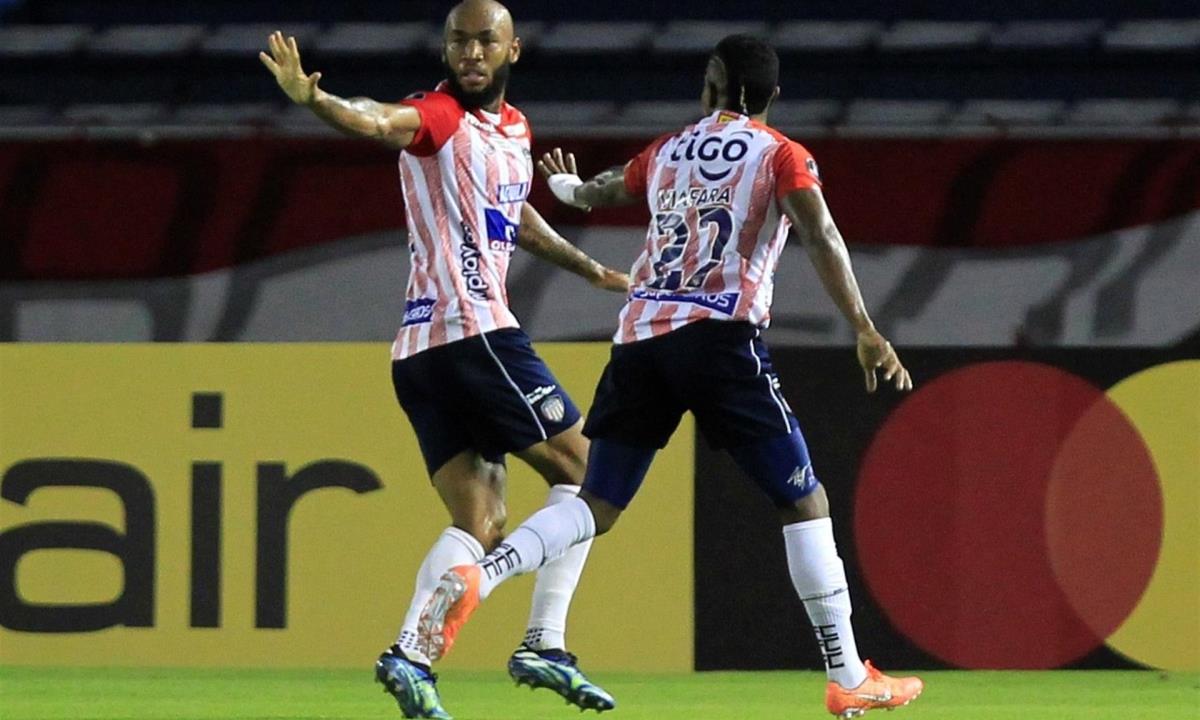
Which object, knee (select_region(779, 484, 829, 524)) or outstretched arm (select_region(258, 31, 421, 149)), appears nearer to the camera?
outstretched arm (select_region(258, 31, 421, 149))

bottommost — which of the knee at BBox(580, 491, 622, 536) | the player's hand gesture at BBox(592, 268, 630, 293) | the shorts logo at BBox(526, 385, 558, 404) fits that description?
the knee at BBox(580, 491, 622, 536)

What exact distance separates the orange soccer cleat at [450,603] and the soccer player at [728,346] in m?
0.07

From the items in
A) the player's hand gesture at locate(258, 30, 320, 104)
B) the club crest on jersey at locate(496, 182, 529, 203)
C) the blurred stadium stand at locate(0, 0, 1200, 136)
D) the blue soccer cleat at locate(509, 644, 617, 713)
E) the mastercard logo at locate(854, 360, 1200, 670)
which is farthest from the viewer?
the blurred stadium stand at locate(0, 0, 1200, 136)

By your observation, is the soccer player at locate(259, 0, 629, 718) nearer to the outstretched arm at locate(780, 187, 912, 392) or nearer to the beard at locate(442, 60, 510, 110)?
the beard at locate(442, 60, 510, 110)

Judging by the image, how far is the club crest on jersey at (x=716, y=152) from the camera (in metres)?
5.10

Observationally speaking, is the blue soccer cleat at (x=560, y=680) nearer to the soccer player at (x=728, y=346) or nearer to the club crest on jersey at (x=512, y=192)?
the soccer player at (x=728, y=346)

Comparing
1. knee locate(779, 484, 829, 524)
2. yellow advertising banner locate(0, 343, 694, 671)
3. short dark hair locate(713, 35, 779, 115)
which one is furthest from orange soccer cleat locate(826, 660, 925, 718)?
yellow advertising banner locate(0, 343, 694, 671)

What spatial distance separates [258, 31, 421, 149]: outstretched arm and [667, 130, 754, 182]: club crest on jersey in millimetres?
685

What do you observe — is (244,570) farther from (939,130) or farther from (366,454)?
(939,130)

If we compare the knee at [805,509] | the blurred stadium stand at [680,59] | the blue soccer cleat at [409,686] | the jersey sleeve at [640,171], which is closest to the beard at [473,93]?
the jersey sleeve at [640,171]

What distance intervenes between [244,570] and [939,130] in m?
3.16

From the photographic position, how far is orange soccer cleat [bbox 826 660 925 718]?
5.04 metres

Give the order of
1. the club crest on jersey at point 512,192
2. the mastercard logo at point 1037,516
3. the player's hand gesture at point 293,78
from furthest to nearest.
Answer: the mastercard logo at point 1037,516, the club crest on jersey at point 512,192, the player's hand gesture at point 293,78

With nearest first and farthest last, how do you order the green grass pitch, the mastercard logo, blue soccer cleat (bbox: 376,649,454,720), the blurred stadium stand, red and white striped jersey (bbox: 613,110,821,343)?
blue soccer cleat (bbox: 376,649,454,720) < red and white striped jersey (bbox: 613,110,821,343) < the green grass pitch < the mastercard logo < the blurred stadium stand
